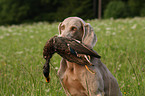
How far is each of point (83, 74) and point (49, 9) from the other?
40840 millimetres

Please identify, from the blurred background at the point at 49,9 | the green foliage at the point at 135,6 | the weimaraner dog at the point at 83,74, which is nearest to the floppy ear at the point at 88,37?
the weimaraner dog at the point at 83,74

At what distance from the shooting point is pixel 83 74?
2.21 metres

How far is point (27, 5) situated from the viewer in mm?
39594

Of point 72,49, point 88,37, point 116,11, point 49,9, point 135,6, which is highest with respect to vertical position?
point 49,9

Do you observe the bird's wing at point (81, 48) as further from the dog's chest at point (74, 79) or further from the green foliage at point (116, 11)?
the green foliage at point (116, 11)

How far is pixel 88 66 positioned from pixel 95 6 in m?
33.4

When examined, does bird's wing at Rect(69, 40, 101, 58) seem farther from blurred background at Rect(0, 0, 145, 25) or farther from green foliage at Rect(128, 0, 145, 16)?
green foliage at Rect(128, 0, 145, 16)

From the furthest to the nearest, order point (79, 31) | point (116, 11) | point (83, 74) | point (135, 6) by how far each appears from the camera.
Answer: point (135, 6), point (116, 11), point (79, 31), point (83, 74)

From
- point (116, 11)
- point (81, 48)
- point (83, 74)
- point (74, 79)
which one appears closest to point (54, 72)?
point (74, 79)

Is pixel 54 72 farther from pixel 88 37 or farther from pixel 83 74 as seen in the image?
pixel 88 37

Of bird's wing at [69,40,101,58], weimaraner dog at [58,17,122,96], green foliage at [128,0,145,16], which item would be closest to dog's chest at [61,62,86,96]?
weimaraner dog at [58,17,122,96]

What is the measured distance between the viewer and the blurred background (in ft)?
114

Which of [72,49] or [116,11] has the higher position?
[116,11]

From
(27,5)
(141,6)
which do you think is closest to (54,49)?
(141,6)
